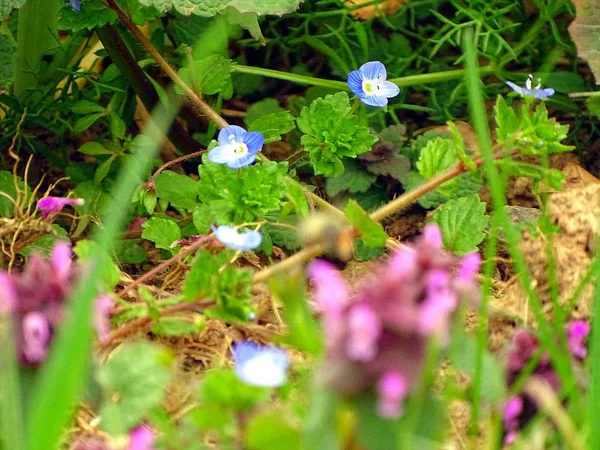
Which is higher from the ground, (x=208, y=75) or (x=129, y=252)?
(x=208, y=75)

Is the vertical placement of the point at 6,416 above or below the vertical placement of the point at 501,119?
above

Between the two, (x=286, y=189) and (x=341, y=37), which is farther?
(x=341, y=37)

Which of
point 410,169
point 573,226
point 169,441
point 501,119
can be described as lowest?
point 410,169

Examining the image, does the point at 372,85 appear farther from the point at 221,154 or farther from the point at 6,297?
the point at 6,297

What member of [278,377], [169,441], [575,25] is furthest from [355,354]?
[575,25]

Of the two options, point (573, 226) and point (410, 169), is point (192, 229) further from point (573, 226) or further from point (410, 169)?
point (573, 226)

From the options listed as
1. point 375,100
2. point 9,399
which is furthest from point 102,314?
point 375,100

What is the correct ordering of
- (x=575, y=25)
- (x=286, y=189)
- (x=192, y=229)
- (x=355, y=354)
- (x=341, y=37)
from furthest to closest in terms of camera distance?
(x=341, y=37)
(x=575, y=25)
(x=192, y=229)
(x=286, y=189)
(x=355, y=354)
